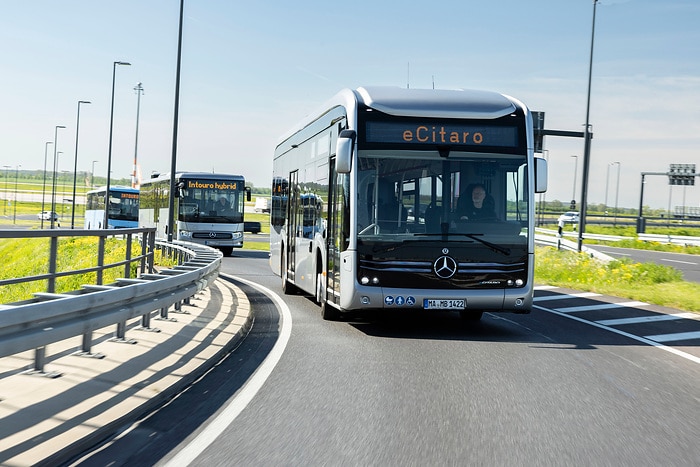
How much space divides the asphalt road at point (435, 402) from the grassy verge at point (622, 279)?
5530mm

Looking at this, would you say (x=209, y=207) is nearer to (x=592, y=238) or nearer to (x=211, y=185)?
(x=211, y=185)

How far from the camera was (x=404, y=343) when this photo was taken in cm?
1148

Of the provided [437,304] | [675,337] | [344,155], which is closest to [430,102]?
[344,155]

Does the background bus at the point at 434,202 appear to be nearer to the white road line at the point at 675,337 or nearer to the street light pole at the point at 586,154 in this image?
the white road line at the point at 675,337

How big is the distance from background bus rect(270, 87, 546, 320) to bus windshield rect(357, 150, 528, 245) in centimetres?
1

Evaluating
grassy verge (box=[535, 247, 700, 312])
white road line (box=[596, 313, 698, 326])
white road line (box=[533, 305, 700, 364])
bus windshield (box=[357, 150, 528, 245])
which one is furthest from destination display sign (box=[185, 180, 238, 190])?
bus windshield (box=[357, 150, 528, 245])

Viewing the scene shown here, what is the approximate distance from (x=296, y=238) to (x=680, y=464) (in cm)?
1202

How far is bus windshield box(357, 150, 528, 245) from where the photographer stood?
12023 mm

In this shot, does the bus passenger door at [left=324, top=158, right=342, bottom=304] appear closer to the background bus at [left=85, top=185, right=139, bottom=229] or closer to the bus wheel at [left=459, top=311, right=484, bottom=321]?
the bus wheel at [left=459, top=311, right=484, bottom=321]

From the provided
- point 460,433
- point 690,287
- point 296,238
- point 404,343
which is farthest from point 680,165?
point 460,433

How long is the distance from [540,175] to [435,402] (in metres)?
5.49

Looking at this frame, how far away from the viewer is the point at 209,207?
37.2 meters

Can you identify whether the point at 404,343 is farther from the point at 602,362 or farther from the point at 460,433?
the point at 460,433

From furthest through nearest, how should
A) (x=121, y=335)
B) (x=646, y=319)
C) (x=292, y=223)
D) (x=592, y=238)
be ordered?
(x=592, y=238), (x=292, y=223), (x=646, y=319), (x=121, y=335)
